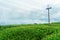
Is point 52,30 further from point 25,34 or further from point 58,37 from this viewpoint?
point 58,37

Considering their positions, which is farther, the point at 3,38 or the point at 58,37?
the point at 3,38

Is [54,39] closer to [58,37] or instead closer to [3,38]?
[58,37]

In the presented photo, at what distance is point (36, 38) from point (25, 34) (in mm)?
2043

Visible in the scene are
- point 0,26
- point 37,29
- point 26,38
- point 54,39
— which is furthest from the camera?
point 0,26

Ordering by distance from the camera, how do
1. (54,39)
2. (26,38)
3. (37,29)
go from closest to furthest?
1. (54,39)
2. (26,38)
3. (37,29)

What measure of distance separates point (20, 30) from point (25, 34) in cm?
177

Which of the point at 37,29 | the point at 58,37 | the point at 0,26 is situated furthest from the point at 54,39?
the point at 0,26

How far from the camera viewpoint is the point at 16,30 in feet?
104

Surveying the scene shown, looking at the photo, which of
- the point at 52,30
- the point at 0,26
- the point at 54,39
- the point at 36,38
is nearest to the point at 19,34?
the point at 36,38

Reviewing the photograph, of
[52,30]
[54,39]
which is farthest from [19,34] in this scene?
[54,39]

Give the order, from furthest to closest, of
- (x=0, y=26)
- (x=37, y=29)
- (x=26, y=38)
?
(x=0, y=26), (x=37, y=29), (x=26, y=38)

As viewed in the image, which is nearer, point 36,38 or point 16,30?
point 36,38

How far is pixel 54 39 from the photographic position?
2325 cm

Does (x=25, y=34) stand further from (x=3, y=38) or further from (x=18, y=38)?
(x=3, y=38)
